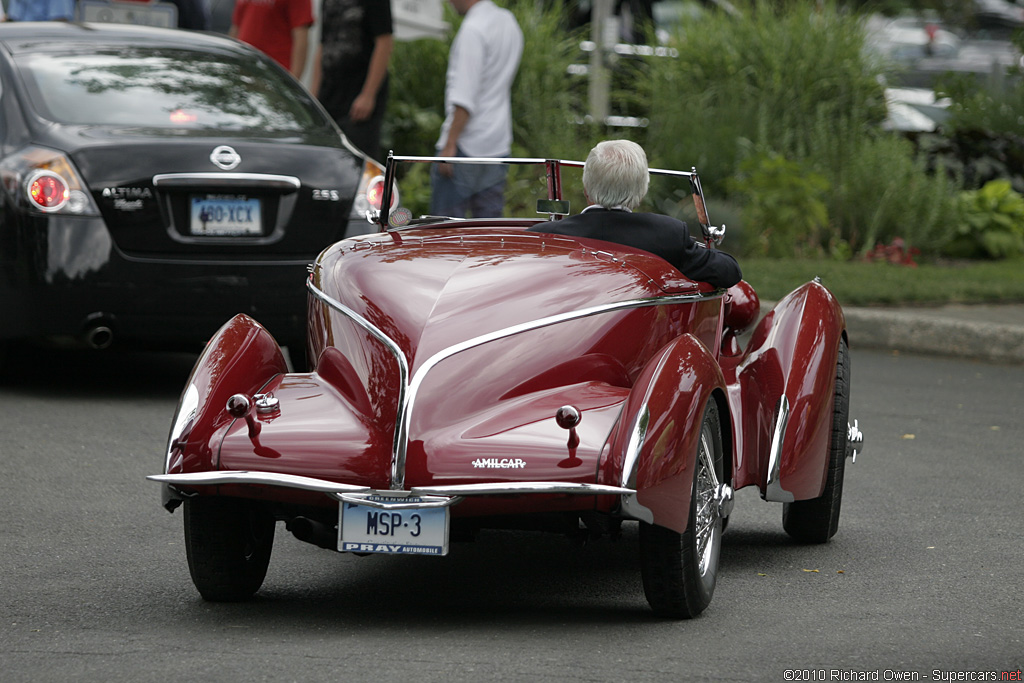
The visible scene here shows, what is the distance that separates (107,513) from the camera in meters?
5.07

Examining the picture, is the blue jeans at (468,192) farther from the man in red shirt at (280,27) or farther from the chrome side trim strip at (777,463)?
the man in red shirt at (280,27)

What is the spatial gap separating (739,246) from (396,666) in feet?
28.0

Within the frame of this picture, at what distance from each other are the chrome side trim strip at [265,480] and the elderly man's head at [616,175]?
1316 mm

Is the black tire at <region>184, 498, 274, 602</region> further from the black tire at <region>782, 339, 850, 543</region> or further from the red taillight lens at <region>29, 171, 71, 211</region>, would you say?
the red taillight lens at <region>29, 171, 71, 211</region>

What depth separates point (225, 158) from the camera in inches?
269

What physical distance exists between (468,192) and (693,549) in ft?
11.9

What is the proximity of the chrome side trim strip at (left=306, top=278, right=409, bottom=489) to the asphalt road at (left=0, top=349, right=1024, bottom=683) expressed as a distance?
401 millimetres

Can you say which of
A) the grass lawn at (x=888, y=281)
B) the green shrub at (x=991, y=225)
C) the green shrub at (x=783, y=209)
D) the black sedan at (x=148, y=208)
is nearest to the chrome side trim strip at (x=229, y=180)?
the black sedan at (x=148, y=208)

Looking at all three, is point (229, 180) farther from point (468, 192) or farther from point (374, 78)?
point (374, 78)

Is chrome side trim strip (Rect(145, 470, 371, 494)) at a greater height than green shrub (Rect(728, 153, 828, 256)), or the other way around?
chrome side trim strip (Rect(145, 470, 371, 494))

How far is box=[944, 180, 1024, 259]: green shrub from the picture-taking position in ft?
38.7

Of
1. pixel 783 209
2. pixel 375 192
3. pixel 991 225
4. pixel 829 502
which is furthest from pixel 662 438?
pixel 991 225

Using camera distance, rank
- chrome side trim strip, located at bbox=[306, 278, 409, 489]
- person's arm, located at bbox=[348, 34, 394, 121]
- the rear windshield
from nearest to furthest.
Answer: chrome side trim strip, located at bbox=[306, 278, 409, 489] → the rear windshield → person's arm, located at bbox=[348, 34, 394, 121]

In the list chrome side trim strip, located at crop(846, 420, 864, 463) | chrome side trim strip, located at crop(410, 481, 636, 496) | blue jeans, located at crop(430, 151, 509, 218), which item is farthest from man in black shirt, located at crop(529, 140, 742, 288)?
blue jeans, located at crop(430, 151, 509, 218)
